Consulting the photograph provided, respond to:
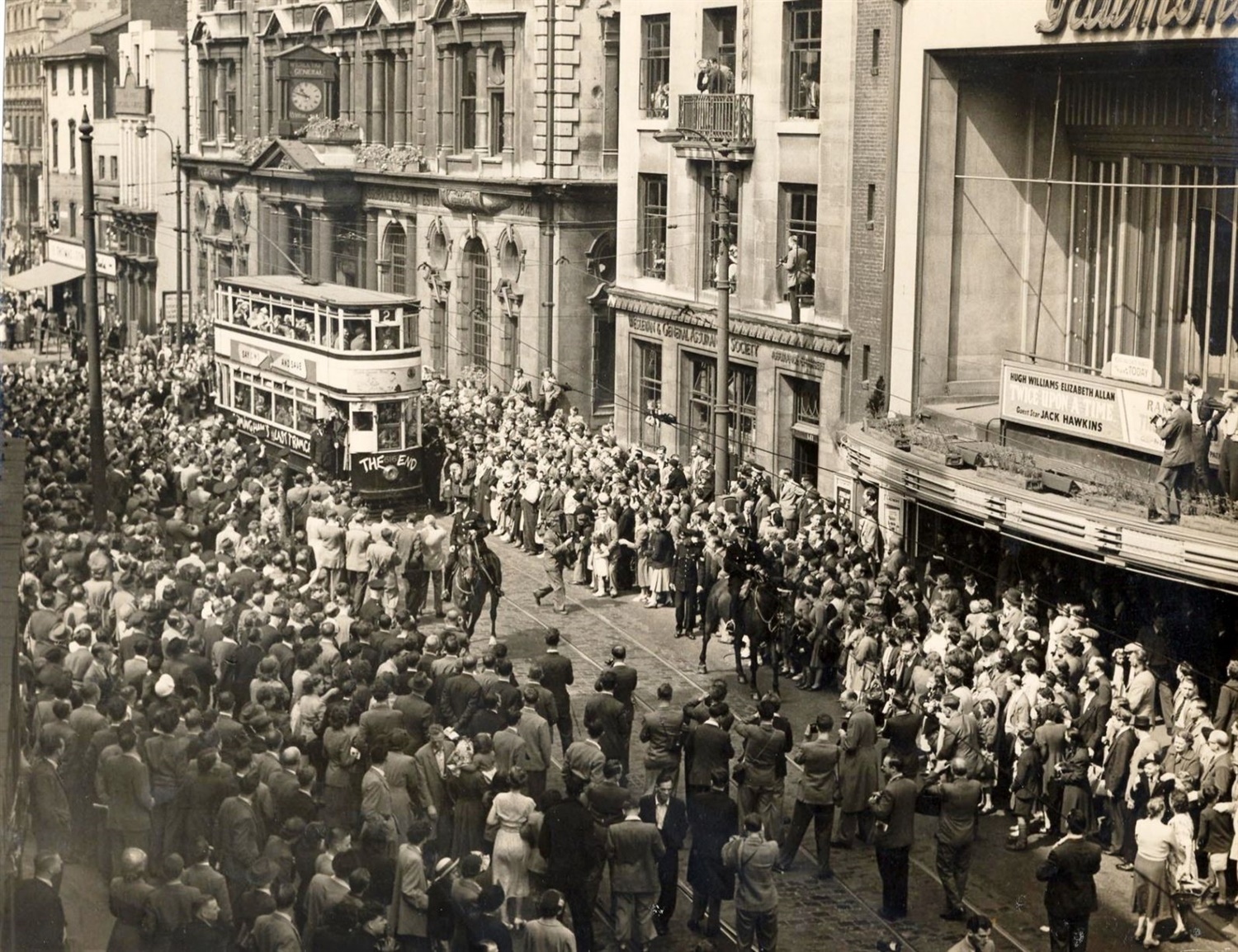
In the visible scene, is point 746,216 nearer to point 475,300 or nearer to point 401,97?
point 475,300

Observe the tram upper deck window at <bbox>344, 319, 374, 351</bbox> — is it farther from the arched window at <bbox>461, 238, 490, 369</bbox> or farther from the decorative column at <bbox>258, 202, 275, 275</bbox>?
the decorative column at <bbox>258, 202, 275, 275</bbox>

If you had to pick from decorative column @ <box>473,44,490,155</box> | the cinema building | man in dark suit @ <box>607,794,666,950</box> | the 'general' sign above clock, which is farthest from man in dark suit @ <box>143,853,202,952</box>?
the 'general' sign above clock

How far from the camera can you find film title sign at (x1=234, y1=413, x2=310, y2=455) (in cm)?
3466

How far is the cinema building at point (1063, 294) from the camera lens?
23062mm

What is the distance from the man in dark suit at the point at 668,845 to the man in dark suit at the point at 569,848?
111 cm

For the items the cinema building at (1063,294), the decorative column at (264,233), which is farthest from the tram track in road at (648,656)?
the decorative column at (264,233)

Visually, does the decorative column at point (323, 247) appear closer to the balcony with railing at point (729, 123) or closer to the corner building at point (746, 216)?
the corner building at point (746, 216)

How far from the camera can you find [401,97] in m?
52.7

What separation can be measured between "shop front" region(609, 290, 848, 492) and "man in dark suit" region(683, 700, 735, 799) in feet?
48.7

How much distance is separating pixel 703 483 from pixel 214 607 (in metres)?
13.7

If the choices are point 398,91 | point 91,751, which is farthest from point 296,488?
point 398,91

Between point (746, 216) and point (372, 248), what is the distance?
2113 cm

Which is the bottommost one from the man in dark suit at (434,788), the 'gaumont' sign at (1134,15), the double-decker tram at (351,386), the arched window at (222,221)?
the man in dark suit at (434,788)

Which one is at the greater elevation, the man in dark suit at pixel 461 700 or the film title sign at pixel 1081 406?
the film title sign at pixel 1081 406
